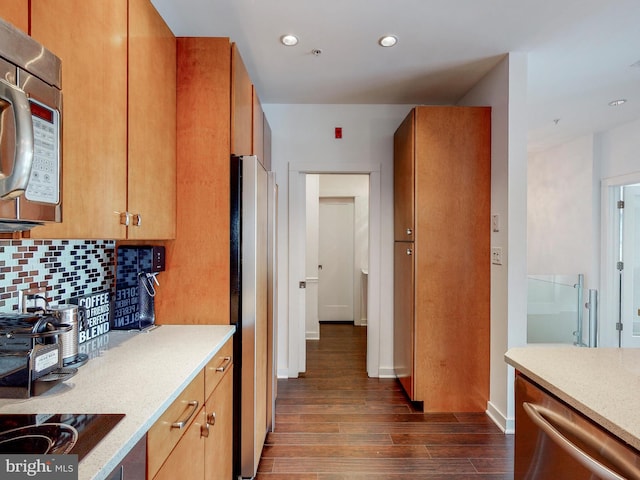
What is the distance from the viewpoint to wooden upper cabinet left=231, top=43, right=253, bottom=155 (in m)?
1.85

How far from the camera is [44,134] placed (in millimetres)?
864

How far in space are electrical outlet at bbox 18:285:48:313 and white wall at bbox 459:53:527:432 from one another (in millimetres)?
2622

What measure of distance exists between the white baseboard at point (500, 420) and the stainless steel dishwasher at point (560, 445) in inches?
54.6

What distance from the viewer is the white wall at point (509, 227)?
95.7 inches

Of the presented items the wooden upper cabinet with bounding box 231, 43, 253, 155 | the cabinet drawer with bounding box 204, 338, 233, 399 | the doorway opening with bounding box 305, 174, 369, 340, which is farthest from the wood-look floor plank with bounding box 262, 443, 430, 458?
the doorway opening with bounding box 305, 174, 369, 340

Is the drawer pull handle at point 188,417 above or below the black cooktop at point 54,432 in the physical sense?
below

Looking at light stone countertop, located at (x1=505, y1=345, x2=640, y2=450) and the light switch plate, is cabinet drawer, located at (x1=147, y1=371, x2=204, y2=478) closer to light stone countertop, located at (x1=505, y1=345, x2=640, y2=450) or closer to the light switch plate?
light stone countertop, located at (x1=505, y1=345, x2=640, y2=450)

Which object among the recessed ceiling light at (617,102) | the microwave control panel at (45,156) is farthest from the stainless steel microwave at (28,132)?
the recessed ceiling light at (617,102)

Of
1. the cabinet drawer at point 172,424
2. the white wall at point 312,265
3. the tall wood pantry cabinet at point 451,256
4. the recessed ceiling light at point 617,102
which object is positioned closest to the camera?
the cabinet drawer at point 172,424

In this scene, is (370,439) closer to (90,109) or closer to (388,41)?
(90,109)

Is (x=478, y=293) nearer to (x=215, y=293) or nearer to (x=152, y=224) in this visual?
(x=215, y=293)

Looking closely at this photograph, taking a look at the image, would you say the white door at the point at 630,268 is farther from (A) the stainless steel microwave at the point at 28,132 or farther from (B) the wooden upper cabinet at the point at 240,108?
(A) the stainless steel microwave at the point at 28,132

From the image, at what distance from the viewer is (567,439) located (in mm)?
971

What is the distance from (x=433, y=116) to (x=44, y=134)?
249cm
